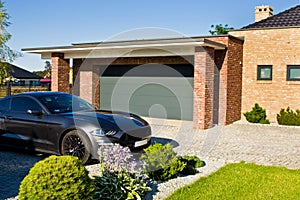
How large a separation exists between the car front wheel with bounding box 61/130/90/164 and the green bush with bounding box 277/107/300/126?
31.0 feet

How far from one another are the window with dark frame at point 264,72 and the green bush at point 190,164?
8321 mm

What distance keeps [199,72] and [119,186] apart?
25.7ft

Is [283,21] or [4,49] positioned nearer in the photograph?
[283,21]

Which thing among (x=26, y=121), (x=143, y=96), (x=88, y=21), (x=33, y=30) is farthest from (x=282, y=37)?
(x=33, y=30)

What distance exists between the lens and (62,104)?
7.75 m

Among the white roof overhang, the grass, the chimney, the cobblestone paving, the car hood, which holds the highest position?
the chimney

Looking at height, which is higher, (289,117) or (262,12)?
(262,12)

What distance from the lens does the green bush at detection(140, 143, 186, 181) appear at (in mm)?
5543

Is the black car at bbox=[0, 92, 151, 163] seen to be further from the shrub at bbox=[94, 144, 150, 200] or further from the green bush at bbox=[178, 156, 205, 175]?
the shrub at bbox=[94, 144, 150, 200]

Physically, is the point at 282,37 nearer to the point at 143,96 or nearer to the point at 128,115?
the point at 143,96

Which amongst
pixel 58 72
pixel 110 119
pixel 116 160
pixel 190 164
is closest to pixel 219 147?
pixel 190 164

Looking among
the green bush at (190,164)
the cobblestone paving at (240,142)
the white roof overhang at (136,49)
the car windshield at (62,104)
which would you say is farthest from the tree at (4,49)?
the green bush at (190,164)

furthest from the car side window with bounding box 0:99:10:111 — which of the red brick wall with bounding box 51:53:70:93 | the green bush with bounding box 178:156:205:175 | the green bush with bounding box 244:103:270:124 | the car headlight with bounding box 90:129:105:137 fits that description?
the green bush with bounding box 244:103:270:124

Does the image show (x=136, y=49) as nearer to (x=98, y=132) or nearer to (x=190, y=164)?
(x=98, y=132)
